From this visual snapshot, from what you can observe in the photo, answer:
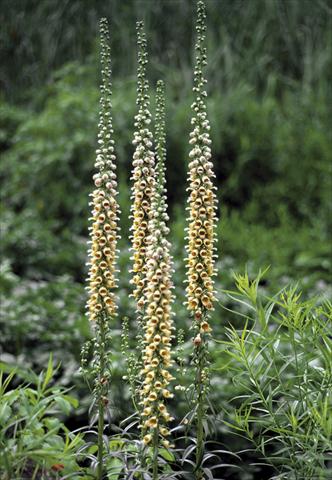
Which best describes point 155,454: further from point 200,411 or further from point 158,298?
point 158,298

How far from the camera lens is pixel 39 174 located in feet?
29.7

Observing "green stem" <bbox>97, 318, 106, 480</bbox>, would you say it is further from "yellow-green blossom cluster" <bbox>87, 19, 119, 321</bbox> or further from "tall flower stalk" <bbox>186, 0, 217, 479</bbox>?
"tall flower stalk" <bbox>186, 0, 217, 479</bbox>

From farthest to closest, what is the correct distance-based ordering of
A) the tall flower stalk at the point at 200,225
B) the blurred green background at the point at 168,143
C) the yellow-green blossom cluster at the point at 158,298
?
the blurred green background at the point at 168,143 → the tall flower stalk at the point at 200,225 → the yellow-green blossom cluster at the point at 158,298

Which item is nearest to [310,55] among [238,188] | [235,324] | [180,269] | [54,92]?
[238,188]

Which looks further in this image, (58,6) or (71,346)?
(58,6)

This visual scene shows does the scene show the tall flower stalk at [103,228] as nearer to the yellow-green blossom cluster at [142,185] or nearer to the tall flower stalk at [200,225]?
the yellow-green blossom cluster at [142,185]

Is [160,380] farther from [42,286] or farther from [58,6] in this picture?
[58,6]

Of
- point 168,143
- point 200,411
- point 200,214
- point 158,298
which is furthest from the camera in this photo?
point 168,143

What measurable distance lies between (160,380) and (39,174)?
674 cm

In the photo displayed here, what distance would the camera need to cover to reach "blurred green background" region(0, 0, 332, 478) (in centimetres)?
615

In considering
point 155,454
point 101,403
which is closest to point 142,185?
point 101,403

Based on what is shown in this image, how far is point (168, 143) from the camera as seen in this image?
9117mm

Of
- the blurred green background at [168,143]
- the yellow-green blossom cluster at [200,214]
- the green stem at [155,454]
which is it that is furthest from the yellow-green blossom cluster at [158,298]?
the blurred green background at [168,143]

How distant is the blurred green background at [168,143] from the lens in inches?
242
